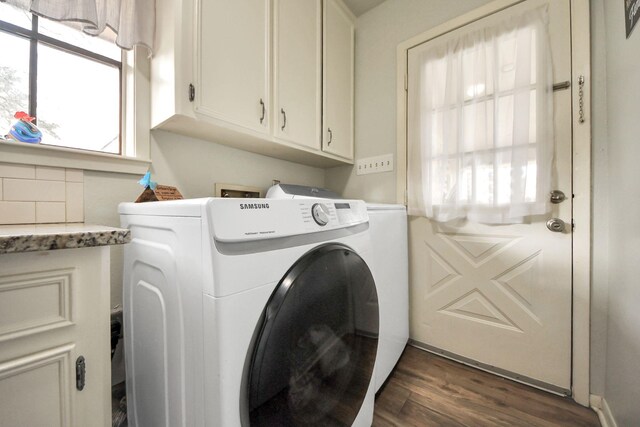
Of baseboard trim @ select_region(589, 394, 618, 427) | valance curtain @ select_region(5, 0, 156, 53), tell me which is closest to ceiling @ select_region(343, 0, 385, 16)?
valance curtain @ select_region(5, 0, 156, 53)

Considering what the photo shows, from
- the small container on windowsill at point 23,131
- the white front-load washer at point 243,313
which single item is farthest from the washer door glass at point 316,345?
the small container on windowsill at point 23,131

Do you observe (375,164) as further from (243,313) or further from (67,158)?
(67,158)

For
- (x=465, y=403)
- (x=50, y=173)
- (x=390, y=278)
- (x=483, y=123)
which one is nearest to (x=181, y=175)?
(x=50, y=173)

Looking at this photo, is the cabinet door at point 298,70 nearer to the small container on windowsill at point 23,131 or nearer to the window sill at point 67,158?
the window sill at point 67,158

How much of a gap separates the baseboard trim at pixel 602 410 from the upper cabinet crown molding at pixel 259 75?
175 centimetres

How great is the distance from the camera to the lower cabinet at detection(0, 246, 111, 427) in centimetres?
45

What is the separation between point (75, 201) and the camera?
0.88m

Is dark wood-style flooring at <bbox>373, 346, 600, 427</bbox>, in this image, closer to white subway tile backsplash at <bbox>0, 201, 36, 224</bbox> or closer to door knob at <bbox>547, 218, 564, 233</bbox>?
door knob at <bbox>547, 218, 564, 233</bbox>

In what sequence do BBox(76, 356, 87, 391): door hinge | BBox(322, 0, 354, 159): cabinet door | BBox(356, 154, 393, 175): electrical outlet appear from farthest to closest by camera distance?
BBox(356, 154, 393, 175): electrical outlet → BBox(322, 0, 354, 159): cabinet door → BBox(76, 356, 87, 391): door hinge

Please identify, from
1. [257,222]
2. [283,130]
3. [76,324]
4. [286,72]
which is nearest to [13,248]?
[76,324]

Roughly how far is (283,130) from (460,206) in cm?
109

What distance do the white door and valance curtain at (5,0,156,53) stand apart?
4.79 feet

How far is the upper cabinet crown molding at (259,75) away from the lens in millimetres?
937

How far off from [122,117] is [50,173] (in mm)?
377
